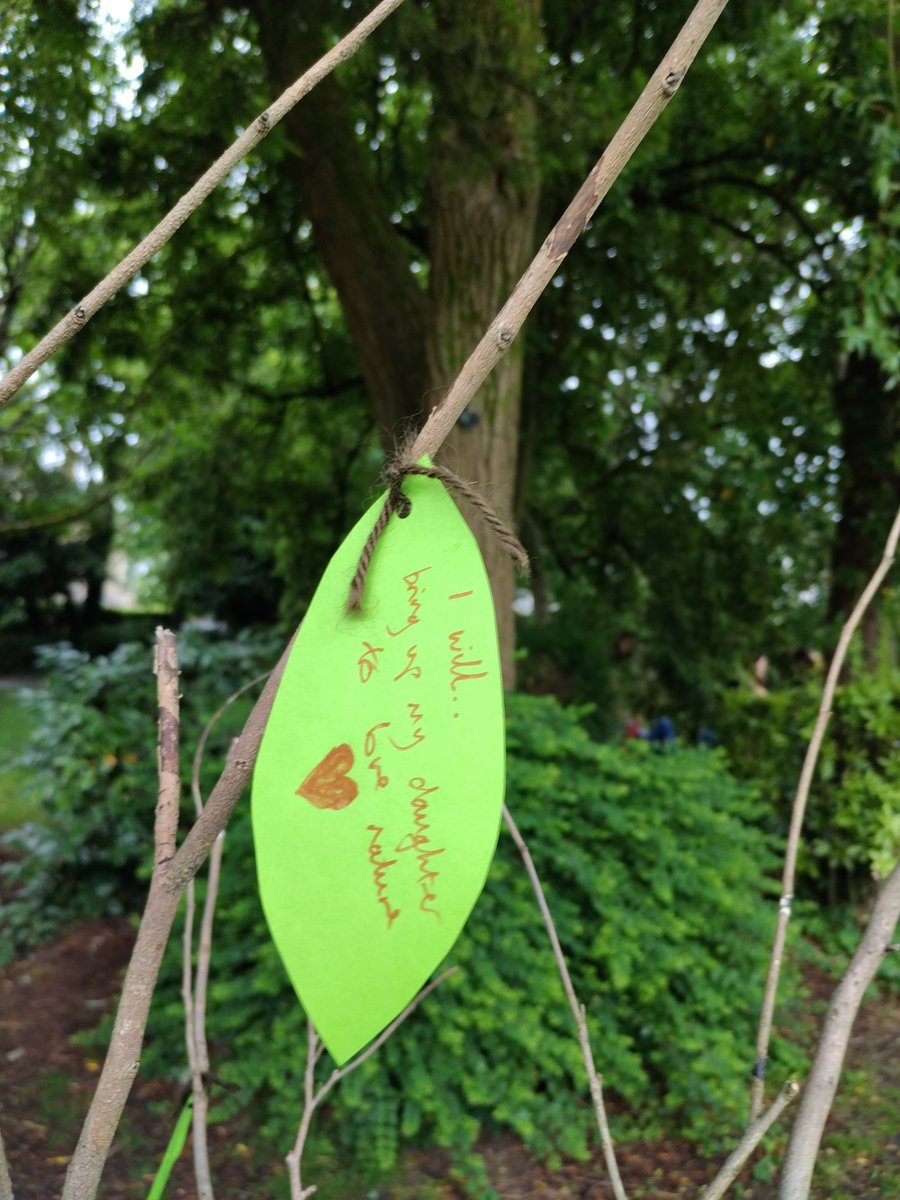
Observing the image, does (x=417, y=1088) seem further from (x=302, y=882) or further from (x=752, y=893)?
(x=302, y=882)

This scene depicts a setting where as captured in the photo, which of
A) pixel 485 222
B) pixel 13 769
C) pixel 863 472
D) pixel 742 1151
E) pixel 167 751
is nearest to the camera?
pixel 167 751

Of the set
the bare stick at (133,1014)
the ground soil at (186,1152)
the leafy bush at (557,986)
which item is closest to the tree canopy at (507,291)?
the leafy bush at (557,986)

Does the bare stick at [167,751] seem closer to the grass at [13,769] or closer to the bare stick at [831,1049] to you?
the bare stick at [831,1049]

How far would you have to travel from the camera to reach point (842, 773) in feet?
15.6

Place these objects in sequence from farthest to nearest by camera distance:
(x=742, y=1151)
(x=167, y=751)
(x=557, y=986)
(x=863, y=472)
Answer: (x=863, y=472) < (x=557, y=986) < (x=742, y=1151) < (x=167, y=751)

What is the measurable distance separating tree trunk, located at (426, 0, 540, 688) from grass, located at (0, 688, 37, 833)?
8.02 feet

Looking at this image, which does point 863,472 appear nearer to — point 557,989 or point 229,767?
point 557,989

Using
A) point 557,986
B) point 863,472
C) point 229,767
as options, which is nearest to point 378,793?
point 229,767

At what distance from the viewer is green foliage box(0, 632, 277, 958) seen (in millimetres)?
4289

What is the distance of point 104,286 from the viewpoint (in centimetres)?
80

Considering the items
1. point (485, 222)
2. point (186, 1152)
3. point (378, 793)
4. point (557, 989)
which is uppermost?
point (485, 222)

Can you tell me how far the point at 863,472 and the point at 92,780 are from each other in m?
4.74

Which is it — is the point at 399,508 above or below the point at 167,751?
above

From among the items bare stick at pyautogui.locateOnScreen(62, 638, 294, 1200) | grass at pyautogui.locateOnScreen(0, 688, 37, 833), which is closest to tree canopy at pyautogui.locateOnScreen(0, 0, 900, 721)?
grass at pyautogui.locateOnScreen(0, 688, 37, 833)
